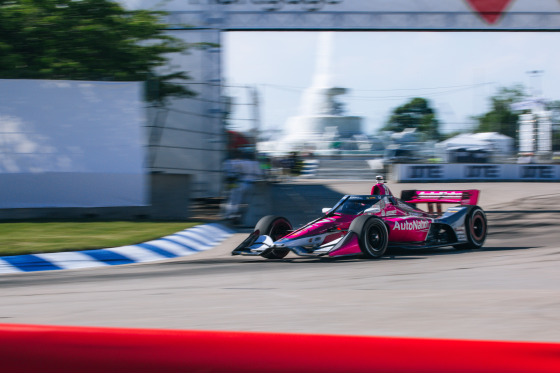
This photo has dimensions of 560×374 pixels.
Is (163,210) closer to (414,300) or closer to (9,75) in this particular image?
(9,75)

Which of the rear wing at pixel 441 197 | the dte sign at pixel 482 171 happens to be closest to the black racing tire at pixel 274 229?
the rear wing at pixel 441 197

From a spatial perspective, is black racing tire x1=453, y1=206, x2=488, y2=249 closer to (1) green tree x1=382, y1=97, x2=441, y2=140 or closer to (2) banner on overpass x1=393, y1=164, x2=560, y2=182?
(2) banner on overpass x1=393, y1=164, x2=560, y2=182

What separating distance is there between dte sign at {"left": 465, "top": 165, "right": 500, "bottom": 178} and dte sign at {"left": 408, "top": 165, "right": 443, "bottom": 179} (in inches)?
46.0

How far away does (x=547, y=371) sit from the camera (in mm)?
2781

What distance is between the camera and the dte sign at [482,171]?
26.4m

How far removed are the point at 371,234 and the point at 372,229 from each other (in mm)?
71

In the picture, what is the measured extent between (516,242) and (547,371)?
915 cm

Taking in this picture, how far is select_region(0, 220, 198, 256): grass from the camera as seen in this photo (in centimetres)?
867

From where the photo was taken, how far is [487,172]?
26469mm

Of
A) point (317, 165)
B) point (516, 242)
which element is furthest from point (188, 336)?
point (317, 165)

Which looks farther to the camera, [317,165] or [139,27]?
[317,165]

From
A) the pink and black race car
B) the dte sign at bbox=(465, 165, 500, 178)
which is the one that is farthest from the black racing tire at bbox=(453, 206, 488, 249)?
the dte sign at bbox=(465, 165, 500, 178)

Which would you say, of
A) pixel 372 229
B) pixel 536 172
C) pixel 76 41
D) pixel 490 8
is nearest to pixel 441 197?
pixel 372 229

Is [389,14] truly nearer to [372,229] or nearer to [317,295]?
[372,229]
